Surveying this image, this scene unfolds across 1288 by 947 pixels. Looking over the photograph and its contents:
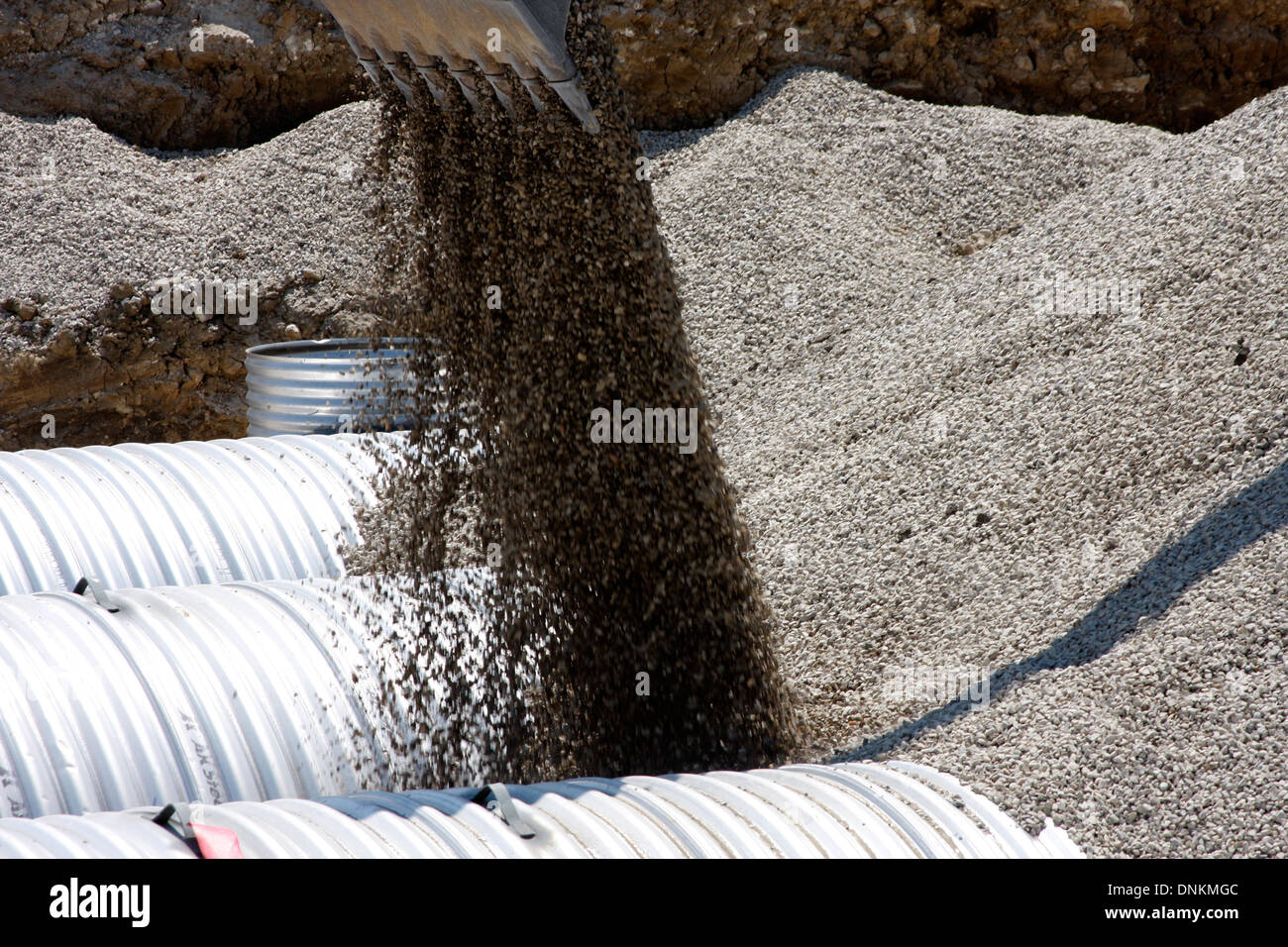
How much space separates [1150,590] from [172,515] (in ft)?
10.5

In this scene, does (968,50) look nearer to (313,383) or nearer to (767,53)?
(767,53)

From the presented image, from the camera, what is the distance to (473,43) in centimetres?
301

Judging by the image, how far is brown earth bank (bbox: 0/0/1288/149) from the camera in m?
8.69

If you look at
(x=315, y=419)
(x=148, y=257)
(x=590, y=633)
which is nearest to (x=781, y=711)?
(x=590, y=633)

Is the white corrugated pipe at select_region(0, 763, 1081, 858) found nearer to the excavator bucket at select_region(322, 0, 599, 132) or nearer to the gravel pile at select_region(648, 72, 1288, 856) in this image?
the gravel pile at select_region(648, 72, 1288, 856)

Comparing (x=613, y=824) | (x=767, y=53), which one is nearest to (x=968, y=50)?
(x=767, y=53)

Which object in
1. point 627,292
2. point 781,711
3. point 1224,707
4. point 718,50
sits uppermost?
point 718,50

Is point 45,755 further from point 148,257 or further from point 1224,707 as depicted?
point 148,257

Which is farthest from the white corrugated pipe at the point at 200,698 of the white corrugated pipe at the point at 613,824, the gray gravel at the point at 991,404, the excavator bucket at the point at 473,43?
the excavator bucket at the point at 473,43

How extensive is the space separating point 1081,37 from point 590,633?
24.9 ft

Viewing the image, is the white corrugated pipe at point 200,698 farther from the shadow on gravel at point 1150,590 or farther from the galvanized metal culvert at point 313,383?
the galvanized metal culvert at point 313,383

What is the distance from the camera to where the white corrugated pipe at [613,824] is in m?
1.90
